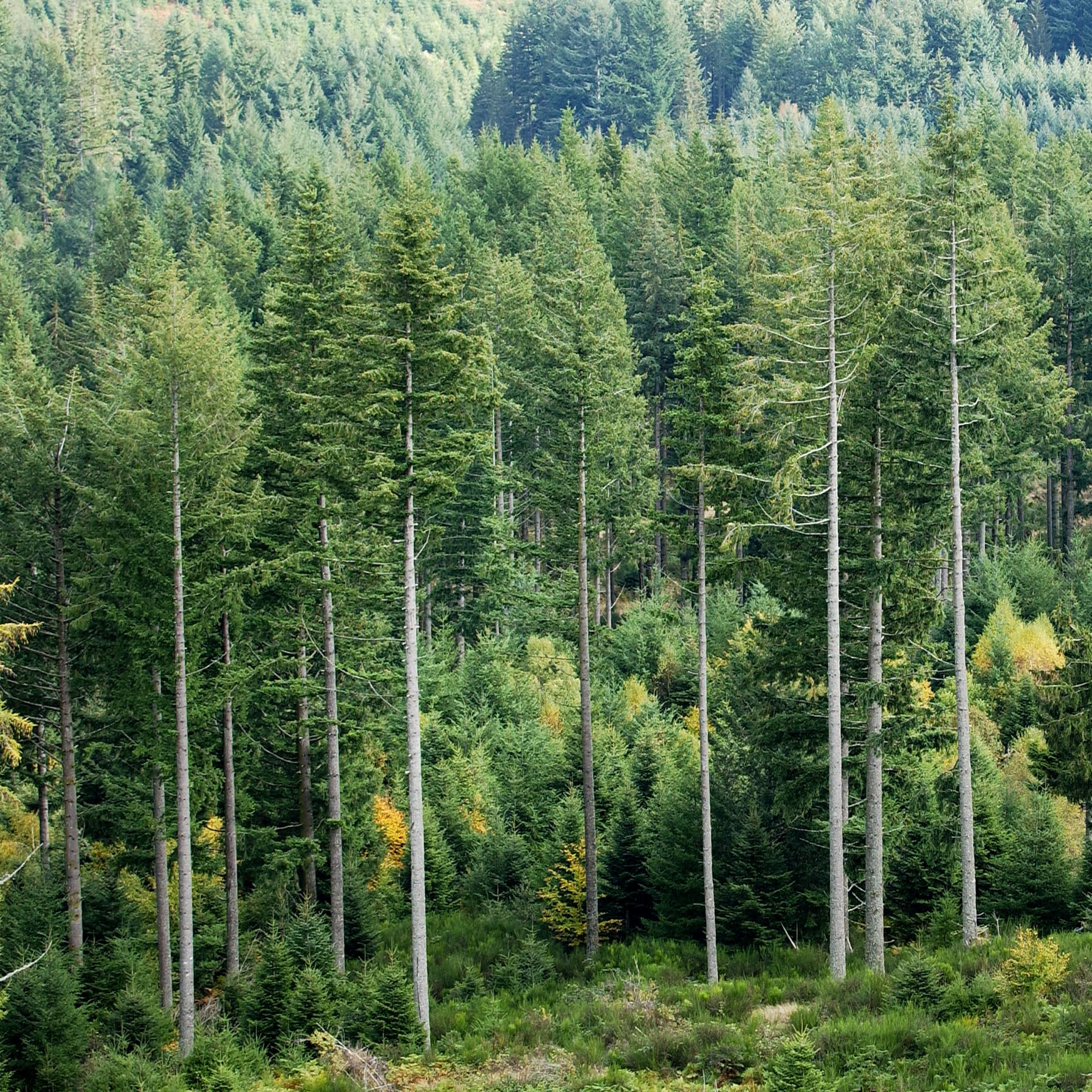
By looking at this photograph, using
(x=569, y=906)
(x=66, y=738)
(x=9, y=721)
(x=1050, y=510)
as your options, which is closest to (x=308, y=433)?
(x=66, y=738)

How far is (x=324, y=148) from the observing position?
124 meters

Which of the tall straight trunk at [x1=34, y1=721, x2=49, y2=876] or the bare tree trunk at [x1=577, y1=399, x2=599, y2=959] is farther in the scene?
the bare tree trunk at [x1=577, y1=399, x2=599, y2=959]

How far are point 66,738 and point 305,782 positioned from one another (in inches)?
206

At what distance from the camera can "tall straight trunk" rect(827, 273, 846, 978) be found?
904 inches

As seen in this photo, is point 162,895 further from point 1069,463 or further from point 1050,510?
point 1050,510

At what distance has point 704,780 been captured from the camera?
87.0 ft

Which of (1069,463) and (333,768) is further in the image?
(1069,463)

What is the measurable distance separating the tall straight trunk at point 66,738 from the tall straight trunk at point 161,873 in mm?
1707

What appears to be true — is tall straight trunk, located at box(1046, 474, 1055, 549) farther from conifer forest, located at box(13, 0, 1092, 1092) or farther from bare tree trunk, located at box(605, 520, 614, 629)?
bare tree trunk, located at box(605, 520, 614, 629)

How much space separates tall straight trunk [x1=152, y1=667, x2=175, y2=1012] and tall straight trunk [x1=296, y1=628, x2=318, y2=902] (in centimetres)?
311

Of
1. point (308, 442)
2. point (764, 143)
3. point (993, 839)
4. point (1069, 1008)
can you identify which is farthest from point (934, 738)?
point (764, 143)

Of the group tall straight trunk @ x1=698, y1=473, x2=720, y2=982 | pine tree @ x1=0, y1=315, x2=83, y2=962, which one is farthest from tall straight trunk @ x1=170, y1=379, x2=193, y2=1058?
tall straight trunk @ x1=698, y1=473, x2=720, y2=982

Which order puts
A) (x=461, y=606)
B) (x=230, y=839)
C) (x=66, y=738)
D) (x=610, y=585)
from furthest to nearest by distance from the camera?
(x=610, y=585) < (x=461, y=606) < (x=230, y=839) < (x=66, y=738)

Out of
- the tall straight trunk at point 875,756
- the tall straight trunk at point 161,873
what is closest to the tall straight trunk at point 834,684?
Answer: the tall straight trunk at point 875,756
